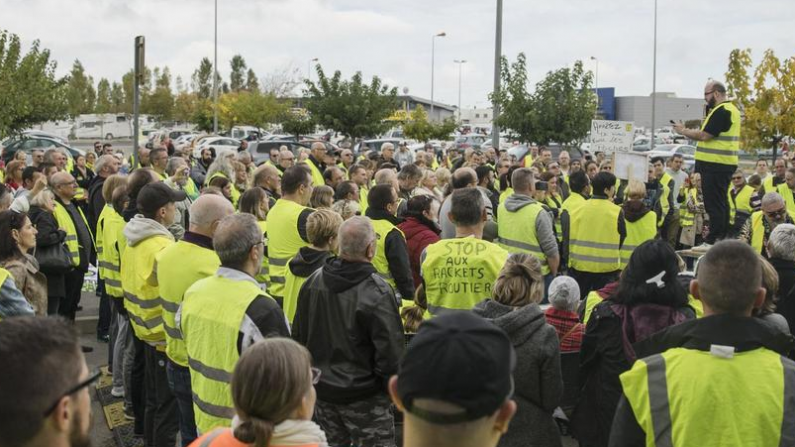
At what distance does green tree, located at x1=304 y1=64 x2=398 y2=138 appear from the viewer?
33.3 metres

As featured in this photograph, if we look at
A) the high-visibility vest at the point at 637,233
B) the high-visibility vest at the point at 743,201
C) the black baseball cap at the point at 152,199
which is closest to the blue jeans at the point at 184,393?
the black baseball cap at the point at 152,199

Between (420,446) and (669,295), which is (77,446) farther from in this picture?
(669,295)

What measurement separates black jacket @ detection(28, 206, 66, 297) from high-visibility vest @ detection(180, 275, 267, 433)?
4.10 metres

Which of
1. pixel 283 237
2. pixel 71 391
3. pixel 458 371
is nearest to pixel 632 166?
pixel 283 237

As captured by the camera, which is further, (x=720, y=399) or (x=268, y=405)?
(x=720, y=399)

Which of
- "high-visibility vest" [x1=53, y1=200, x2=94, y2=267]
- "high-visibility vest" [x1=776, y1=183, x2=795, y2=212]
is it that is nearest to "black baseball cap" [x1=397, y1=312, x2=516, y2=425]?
"high-visibility vest" [x1=53, y1=200, x2=94, y2=267]

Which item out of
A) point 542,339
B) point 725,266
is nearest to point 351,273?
point 542,339

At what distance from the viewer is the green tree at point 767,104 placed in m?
32.7

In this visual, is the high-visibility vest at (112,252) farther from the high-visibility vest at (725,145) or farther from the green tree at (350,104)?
the green tree at (350,104)

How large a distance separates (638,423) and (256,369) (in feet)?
5.10

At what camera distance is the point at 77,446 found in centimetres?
212

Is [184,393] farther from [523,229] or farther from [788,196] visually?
[788,196]

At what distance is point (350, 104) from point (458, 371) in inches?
1249

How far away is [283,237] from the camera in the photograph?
7.10 meters
